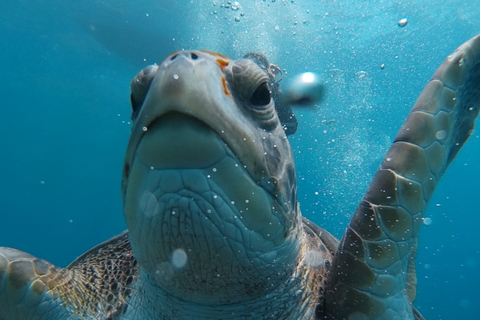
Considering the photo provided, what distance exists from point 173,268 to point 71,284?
1067 mm

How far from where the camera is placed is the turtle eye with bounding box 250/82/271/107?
39.9 inches

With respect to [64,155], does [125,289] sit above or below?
below

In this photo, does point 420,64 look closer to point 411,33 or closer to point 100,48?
point 411,33

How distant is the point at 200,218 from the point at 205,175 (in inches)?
5.2

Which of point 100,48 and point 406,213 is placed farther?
point 100,48

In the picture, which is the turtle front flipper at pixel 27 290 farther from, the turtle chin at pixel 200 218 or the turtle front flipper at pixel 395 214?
the turtle front flipper at pixel 395 214

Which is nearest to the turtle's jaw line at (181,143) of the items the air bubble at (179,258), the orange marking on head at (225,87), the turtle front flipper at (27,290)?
the orange marking on head at (225,87)

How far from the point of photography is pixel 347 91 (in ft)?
56.2

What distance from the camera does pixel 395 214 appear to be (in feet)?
4.75

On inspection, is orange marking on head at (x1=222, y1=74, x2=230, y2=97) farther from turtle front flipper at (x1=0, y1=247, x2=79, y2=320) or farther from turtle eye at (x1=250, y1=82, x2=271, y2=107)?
turtle front flipper at (x1=0, y1=247, x2=79, y2=320)

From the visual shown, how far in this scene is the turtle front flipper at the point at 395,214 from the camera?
4.76 ft

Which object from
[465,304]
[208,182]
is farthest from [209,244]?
[465,304]

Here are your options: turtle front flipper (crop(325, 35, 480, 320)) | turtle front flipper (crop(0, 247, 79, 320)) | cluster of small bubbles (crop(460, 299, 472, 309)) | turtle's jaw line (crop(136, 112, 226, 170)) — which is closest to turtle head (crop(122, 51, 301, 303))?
turtle's jaw line (crop(136, 112, 226, 170))

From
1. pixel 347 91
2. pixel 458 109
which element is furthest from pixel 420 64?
pixel 458 109
